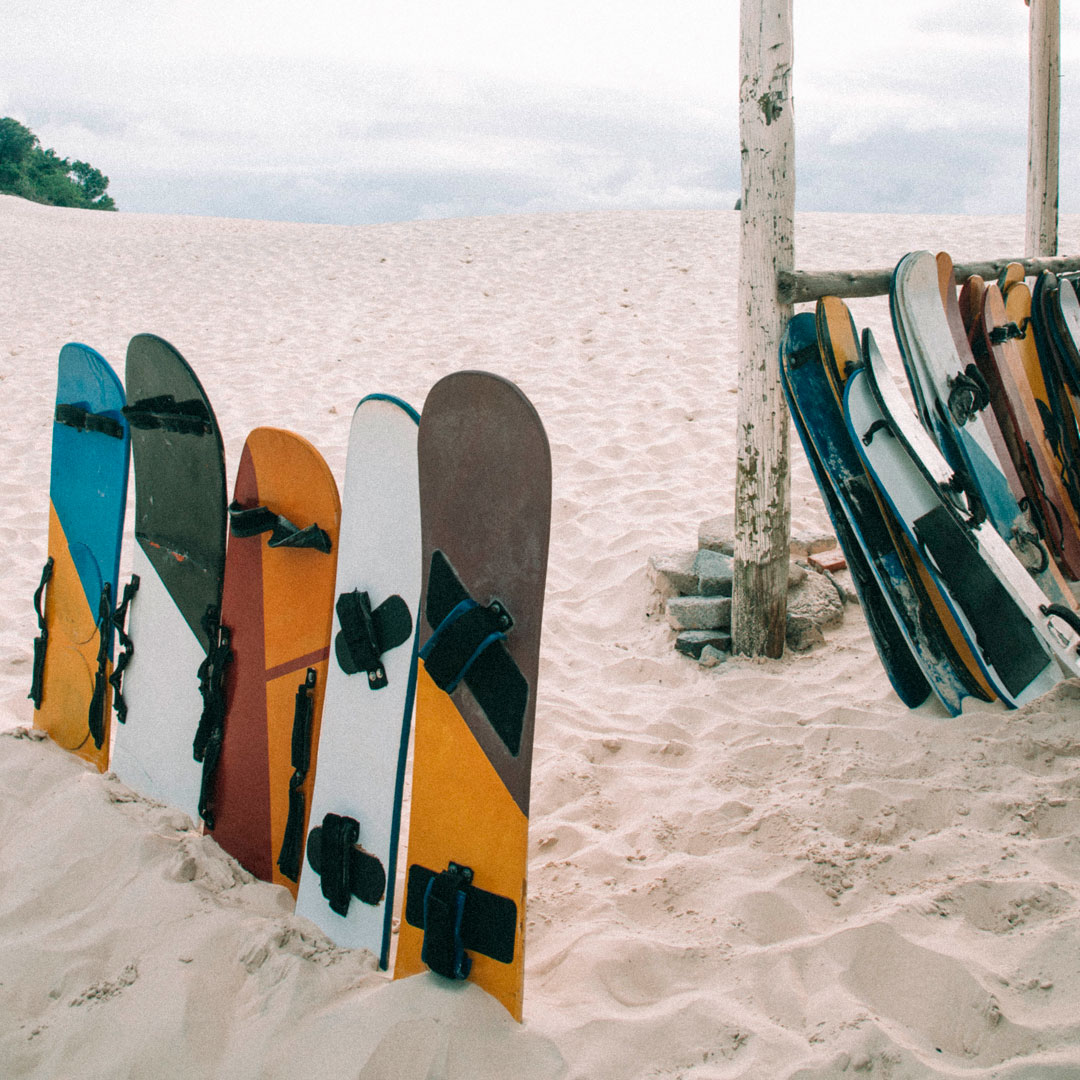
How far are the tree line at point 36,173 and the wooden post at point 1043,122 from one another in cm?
3394

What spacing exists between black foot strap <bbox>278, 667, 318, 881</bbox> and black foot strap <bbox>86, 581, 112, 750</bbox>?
0.72m

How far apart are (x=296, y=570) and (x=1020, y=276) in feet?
10.5

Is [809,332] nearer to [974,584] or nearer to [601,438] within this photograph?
[974,584]

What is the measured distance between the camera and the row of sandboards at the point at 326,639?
144 cm

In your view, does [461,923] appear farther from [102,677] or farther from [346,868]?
[102,677]

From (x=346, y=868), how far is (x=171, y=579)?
880mm

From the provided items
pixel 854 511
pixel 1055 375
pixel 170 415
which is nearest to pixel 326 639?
pixel 170 415

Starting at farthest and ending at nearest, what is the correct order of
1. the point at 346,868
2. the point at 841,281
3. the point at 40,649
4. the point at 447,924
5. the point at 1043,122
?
the point at 1043,122 → the point at 841,281 → the point at 40,649 → the point at 346,868 → the point at 447,924

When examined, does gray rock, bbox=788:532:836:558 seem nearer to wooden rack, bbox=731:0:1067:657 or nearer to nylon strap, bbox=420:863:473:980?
wooden rack, bbox=731:0:1067:657

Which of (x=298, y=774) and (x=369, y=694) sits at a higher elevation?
(x=369, y=694)

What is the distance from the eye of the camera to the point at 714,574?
10.1 feet

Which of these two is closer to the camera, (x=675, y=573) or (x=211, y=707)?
(x=211, y=707)

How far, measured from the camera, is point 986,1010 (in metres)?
1.33

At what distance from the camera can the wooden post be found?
404 cm
